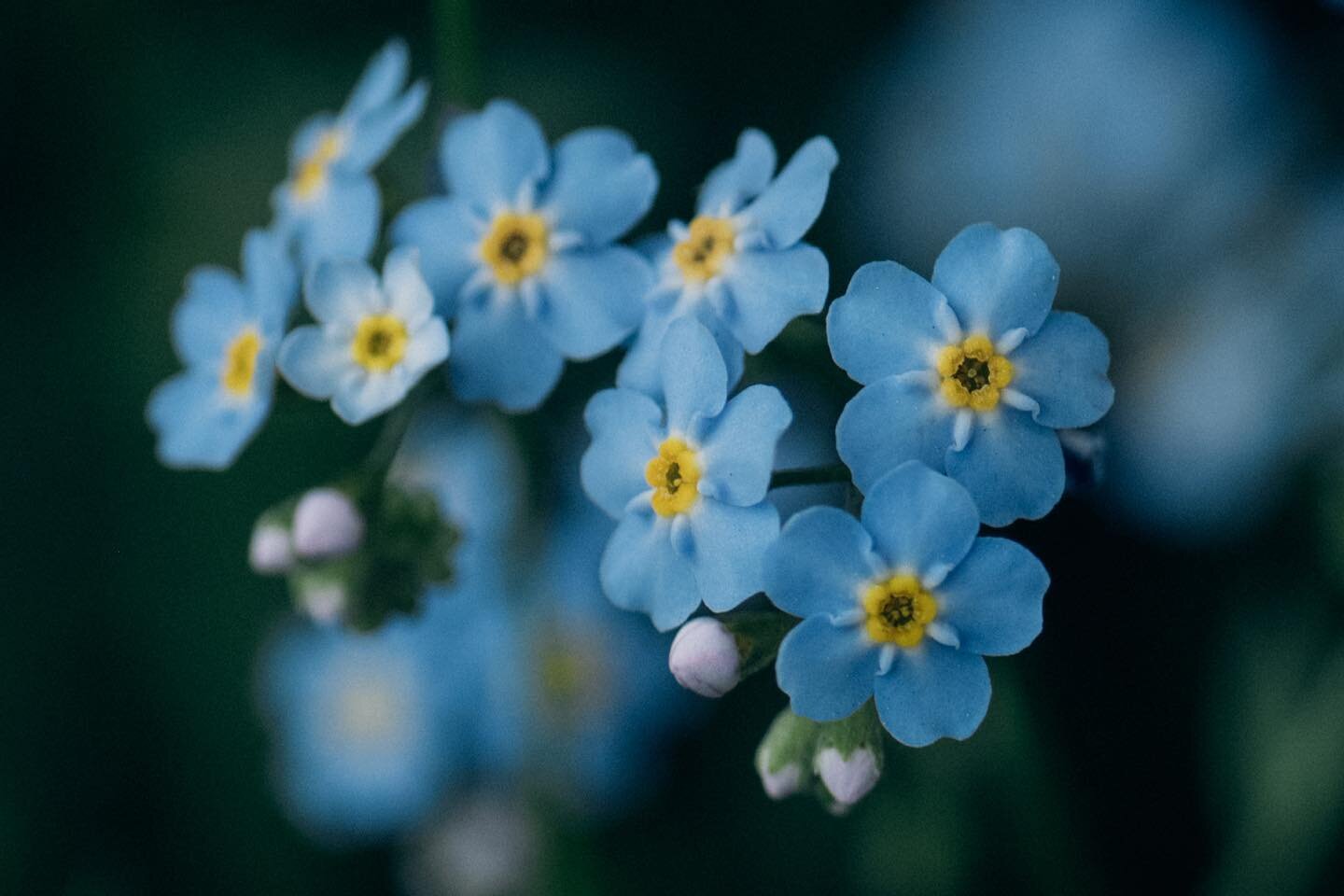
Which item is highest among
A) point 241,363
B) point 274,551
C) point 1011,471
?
point 1011,471

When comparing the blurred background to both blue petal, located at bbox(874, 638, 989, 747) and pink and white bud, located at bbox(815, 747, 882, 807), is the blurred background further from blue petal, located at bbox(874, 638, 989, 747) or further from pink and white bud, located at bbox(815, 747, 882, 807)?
blue petal, located at bbox(874, 638, 989, 747)

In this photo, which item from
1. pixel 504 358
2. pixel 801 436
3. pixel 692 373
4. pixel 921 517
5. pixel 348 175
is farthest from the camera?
pixel 801 436

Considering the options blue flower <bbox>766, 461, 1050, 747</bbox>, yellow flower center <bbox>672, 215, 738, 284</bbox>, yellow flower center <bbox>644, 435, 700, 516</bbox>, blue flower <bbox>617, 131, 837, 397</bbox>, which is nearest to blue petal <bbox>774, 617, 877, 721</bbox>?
blue flower <bbox>766, 461, 1050, 747</bbox>

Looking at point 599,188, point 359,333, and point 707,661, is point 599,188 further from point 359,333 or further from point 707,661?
point 707,661

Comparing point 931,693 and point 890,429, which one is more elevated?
point 890,429

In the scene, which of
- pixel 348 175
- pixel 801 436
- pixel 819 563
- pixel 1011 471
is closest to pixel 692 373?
pixel 819 563

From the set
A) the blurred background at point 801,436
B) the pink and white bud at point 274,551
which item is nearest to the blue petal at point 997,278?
the blurred background at point 801,436

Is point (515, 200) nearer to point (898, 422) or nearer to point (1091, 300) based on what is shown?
point (898, 422)
